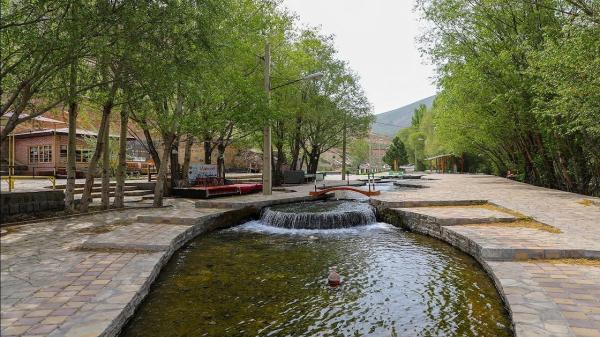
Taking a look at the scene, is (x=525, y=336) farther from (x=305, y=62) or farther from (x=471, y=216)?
(x=305, y=62)

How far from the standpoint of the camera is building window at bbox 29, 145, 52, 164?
28672 mm

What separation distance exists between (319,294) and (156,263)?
9.92ft

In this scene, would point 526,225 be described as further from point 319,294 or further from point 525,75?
point 525,75

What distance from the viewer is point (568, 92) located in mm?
11852

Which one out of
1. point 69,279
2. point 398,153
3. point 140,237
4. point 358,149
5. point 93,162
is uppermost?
point 358,149

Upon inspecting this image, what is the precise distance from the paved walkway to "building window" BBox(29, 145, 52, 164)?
2080 cm

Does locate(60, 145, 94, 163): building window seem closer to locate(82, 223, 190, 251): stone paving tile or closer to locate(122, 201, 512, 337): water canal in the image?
locate(82, 223, 190, 251): stone paving tile

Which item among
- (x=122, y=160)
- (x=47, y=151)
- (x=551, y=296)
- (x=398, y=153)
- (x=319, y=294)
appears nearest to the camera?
(x=551, y=296)

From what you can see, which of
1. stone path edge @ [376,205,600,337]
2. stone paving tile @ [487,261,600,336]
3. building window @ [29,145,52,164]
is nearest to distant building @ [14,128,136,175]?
building window @ [29,145,52,164]

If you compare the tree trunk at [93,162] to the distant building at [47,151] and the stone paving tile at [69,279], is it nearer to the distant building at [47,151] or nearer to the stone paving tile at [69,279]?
the stone paving tile at [69,279]

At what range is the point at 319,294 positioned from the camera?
20.8 ft

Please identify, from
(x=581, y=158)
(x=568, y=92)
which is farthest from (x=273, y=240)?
(x=581, y=158)

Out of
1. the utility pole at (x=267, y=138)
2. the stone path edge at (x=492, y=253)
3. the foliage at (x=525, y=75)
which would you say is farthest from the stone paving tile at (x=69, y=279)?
the foliage at (x=525, y=75)

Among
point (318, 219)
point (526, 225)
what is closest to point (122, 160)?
point (318, 219)
